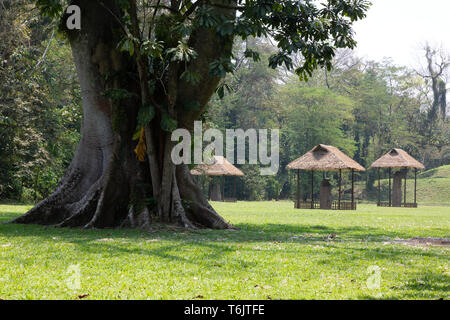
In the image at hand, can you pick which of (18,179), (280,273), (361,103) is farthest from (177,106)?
(361,103)

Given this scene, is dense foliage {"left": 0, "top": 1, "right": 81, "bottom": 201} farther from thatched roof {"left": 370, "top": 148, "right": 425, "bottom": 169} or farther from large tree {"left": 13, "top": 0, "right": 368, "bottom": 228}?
thatched roof {"left": 370, "top": 148, "right": 425, "bottom": 169}

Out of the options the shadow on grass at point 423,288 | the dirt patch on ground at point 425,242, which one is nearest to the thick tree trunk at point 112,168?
the dirt patch on ground at point 425,242

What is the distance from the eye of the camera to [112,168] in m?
11.7

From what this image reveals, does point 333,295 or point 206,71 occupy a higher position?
point 206,71

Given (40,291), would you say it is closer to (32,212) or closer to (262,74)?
(32,212)

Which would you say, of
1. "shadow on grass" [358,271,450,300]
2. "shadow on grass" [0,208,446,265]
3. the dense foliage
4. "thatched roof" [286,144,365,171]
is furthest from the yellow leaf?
"thatched roof" [286,144,365,171]

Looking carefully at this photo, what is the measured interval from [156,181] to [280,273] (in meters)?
6.37

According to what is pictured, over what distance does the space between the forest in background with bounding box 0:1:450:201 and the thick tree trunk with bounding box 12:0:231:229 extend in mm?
11692

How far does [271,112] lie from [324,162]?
21049 mm

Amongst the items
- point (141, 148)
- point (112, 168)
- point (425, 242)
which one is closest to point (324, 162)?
point (141, 148)

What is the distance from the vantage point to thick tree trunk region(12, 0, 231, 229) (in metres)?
11.4

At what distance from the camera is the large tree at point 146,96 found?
1060 cm

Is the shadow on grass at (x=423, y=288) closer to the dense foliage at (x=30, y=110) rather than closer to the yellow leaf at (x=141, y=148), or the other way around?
the yellow leaf at (x=141, y=148)

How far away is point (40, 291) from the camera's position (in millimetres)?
4441
